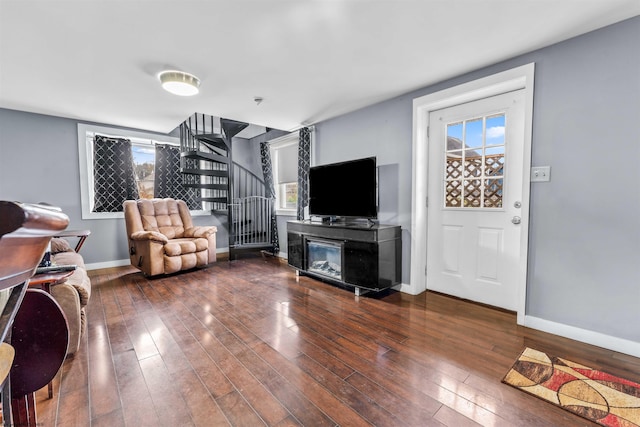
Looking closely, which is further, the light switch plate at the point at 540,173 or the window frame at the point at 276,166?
the window frame at the point at 276,166

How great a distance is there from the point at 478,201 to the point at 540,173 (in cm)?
61

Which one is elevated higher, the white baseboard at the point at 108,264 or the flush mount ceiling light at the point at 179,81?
the flush mount ceiling light at the point at 179,81

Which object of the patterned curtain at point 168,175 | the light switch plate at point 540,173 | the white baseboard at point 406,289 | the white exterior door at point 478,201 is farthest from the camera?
the patterned curtain at point 168,175

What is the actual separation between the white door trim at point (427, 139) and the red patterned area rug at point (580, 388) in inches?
24.0

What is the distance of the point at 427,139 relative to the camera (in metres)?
3.04

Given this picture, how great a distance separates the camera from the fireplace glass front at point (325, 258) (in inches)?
129

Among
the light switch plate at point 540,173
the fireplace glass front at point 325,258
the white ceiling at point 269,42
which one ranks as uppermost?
the white ceiling at point 269,42

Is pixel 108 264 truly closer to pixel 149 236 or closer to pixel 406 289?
pixel 149 236

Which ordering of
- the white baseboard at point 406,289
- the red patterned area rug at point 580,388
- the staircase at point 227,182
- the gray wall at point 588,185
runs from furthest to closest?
the staircase at point 227,182 → the white baseboard at point 406,289 → the gray wall at point 588,185 → the red patterned area rug at point 580,388

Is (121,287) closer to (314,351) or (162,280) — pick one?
(162,280)

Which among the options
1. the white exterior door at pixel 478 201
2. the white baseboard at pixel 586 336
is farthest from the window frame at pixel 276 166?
the white baseboard at pixel 586 336

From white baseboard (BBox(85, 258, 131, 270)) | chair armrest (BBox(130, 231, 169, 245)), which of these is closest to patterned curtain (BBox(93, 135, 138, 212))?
white baseboard (BBox(85, 258, 131, 270))

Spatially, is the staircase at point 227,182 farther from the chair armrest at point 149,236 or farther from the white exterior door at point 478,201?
the white exterior door at point 478,201

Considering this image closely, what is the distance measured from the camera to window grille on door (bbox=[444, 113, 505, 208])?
261 cm
